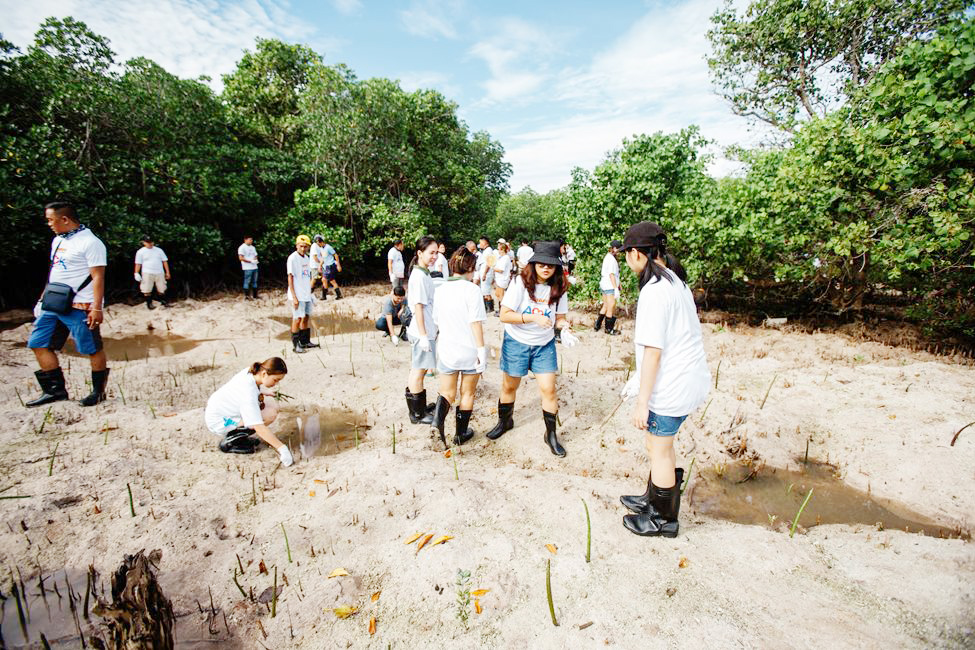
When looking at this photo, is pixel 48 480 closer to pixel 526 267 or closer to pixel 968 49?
pixel 526 267

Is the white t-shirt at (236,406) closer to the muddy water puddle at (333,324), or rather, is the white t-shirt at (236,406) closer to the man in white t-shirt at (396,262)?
the muddy water puddle at (333,324)

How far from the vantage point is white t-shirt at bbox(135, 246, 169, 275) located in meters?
10.2

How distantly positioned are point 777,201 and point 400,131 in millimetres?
12619

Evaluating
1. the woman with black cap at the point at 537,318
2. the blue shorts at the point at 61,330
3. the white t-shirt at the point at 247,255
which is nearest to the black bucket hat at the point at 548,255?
the woman with black cap at the point at 537,318

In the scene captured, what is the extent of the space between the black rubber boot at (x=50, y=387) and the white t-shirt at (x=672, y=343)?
6.31 m

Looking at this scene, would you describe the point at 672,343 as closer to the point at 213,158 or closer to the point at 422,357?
the point at 422,357

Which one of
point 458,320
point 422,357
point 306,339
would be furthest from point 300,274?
point 458,320

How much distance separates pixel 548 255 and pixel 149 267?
10.8m

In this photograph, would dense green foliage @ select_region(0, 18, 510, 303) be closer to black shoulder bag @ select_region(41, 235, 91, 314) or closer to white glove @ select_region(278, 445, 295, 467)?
black shoulder bag @ select_region(41, 235, 91, 314)

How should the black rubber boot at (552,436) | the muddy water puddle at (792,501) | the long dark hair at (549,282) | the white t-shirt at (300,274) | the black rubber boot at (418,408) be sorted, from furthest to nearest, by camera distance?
the white t-shirt at (300,274) → the black rubber boot at (418,408) → the black rubber boot at (552,436) → the long dark hair at (549,282) → the muddy water puddle at (792,501)

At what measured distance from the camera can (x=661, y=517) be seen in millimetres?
2932

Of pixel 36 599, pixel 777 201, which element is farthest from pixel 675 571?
pixel 777 201

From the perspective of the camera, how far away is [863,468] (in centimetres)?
407

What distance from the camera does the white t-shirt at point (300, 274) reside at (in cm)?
716
